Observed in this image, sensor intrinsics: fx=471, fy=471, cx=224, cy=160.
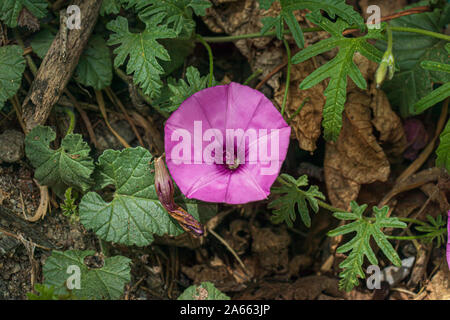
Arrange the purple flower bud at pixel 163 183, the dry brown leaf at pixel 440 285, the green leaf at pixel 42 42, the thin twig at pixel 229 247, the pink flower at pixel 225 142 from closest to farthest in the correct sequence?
the pink flower at pixel 225 142, the purple flower bud at pixel 163 183, the green leaf at pixel 42 42, the dry brown leaf at pixel 440 285, the thin twig at pixel 229 247

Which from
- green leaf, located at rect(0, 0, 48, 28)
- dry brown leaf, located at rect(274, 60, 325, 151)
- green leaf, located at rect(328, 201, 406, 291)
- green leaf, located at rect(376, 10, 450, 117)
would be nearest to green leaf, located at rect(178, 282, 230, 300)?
green leaf, located at rect(328, 201, 406, 291)

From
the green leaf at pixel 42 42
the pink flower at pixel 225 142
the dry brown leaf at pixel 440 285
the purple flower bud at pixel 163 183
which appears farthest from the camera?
the dry brown leaf at pixel 440 285

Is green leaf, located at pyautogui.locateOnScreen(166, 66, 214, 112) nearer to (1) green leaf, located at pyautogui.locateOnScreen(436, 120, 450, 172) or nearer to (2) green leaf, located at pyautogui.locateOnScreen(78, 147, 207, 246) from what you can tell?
(2) green leaf, located at pyautogui.locateOnScreen(78, 147, 207, 246)

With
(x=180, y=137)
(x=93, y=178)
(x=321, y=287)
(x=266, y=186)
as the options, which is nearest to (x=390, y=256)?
(x=321, y=287)

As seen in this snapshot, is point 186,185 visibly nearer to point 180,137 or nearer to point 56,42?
point 180,137

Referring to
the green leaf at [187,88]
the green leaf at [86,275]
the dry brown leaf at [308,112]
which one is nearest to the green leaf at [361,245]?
the dry brown leaf at [308,112]

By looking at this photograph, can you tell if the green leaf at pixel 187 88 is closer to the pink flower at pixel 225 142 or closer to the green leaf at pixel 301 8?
the pink flower at pixel 225 142
